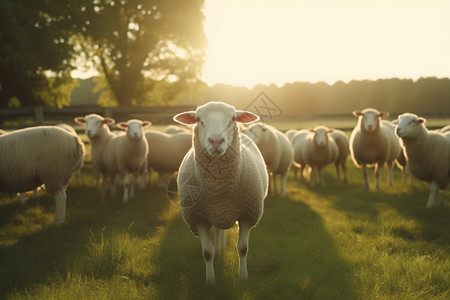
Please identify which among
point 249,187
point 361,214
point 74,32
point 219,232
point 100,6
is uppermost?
point 100,6

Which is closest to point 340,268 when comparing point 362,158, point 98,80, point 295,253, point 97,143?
point 295,253

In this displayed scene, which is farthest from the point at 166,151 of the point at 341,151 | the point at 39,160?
the point at 341,151

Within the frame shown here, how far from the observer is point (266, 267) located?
4.05 metres

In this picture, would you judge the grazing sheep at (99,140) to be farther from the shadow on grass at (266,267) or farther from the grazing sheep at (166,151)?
the shadow on grass at (266,267)

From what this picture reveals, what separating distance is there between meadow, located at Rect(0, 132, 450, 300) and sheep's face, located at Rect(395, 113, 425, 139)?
1214mm

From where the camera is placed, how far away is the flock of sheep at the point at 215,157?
3527 millimetres

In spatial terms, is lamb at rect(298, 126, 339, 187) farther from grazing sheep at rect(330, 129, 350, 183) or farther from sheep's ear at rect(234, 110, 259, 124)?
sheep's ear at rect(234, 110, 259, 124)

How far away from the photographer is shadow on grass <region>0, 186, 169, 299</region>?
393 cm

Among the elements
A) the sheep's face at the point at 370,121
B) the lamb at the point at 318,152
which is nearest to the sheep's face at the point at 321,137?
the lamb at the point at 318,152

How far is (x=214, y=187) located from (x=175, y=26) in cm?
1852

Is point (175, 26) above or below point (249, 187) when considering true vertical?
above

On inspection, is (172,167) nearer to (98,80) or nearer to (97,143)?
(97,143)

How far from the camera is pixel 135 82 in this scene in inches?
842

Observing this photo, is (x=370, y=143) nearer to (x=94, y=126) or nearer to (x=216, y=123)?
(x=94, y=126)
